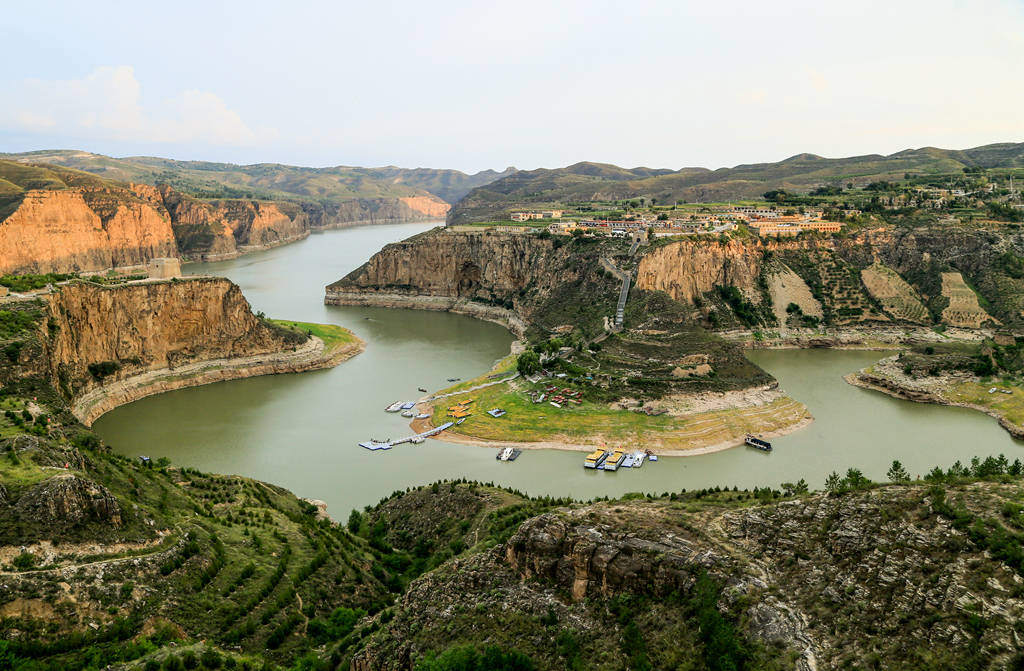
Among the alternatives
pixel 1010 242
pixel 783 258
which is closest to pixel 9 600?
pixel 783 258

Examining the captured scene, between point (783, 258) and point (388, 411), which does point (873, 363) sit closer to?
point (783, 258)

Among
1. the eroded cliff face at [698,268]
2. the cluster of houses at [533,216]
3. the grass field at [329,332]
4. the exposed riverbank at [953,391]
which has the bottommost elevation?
the exposed riverbank at [953,391]

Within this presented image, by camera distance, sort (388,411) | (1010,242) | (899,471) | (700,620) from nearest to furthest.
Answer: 1. (700,620)
2. (899,471)
3. (388,411)
4. (1010,242)

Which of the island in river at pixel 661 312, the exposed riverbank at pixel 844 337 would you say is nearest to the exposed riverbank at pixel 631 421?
the island in river at pixel 661 312

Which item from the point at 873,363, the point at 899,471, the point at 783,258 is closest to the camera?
the point at 899,471

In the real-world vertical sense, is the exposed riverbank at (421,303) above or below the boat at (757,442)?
above

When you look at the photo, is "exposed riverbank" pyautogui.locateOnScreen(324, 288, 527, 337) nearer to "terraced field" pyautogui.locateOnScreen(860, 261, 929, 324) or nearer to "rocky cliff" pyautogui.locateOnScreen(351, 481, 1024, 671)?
"terraced field" pyautogui.locateOnScreen(860, 261, 929, 324)

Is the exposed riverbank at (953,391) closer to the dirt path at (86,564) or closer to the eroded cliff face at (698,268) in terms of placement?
the eroded cliff face at (698,268)
